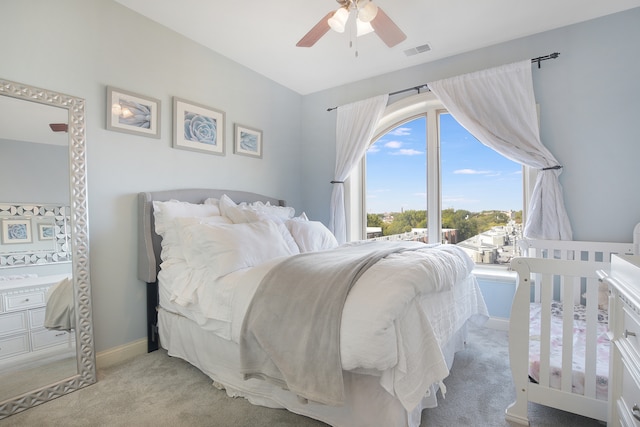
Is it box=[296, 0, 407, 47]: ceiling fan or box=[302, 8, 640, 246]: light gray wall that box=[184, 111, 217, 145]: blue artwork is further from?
box=[302, 8, 640, 246]: light gray wall

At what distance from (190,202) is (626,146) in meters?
3.65

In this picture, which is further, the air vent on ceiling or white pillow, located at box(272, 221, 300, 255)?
the air vent on ceiling

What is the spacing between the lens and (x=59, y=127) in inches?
78.7

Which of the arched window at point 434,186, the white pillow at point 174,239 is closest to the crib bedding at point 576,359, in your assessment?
the arched window at point 434,186

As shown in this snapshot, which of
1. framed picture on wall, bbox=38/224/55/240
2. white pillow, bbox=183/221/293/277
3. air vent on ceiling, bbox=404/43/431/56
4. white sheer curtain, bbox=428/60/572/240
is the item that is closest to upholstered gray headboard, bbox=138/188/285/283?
white pillow, bbox=183/221/293/277

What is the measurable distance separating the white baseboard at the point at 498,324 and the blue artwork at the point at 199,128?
3.23 m

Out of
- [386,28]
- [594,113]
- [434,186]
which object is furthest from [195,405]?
[594,113]

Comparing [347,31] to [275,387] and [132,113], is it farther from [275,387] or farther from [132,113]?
[275,387]

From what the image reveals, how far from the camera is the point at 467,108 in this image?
303 centimetres

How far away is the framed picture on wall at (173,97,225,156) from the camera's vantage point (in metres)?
2.75

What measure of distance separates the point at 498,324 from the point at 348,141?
2.52 metres

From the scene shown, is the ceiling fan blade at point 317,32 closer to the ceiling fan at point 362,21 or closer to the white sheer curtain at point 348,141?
the ceiling fan at point 362,21

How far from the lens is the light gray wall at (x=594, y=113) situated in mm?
2477

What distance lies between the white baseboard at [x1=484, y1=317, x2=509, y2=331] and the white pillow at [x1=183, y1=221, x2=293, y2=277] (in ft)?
7.17
